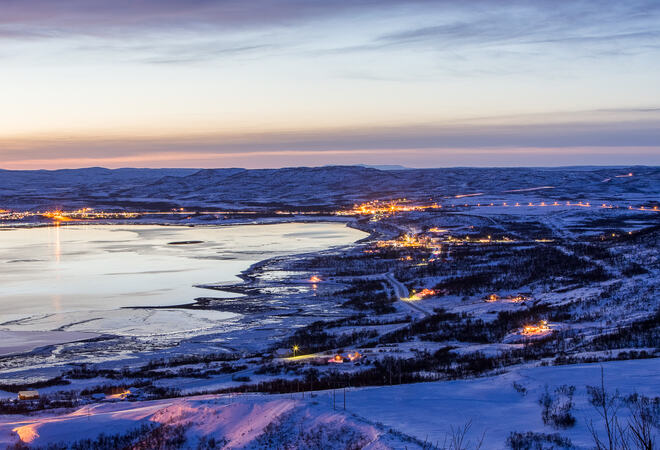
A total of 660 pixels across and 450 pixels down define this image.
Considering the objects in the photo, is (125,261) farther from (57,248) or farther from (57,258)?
(57,248)

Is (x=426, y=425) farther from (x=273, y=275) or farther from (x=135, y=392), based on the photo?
(x=273, y=275)

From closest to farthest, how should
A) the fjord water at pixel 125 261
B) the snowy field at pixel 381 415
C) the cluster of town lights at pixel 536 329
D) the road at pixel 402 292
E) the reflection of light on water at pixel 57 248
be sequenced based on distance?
the snowy field at pixel 381 415 → the cluster of town lights at pixel 536 329 → the road at pixel 402 292 → the fjord water at pixel 125 261 → the reflection of light on water at pixel 57 248

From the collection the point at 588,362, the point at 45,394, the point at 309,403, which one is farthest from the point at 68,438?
the point at 588,362

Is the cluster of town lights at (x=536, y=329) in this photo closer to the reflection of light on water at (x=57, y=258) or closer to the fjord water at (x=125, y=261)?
the fjord water at (x=125, y=261)

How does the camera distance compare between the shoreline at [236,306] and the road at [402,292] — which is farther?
the road at [402,292]

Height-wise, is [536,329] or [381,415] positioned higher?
[381,415]

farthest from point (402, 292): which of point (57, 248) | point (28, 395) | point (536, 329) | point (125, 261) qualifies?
point (57, 248)

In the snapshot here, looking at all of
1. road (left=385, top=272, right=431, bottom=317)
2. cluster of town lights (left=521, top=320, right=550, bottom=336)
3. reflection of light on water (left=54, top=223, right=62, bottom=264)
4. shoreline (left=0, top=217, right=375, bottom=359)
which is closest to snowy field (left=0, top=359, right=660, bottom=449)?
cluster of town lights (left=521, top=320, right=550, bottom=336)

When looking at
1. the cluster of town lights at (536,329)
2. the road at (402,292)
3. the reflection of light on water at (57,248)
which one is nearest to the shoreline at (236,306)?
the road at (402,292)
